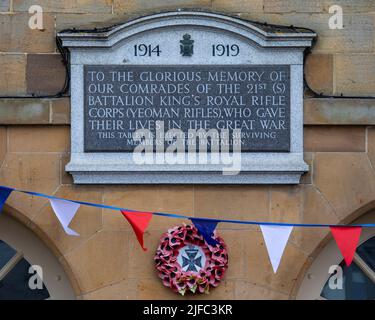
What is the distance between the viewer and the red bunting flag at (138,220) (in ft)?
29.7

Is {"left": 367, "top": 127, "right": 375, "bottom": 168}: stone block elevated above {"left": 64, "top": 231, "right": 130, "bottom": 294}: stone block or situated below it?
above

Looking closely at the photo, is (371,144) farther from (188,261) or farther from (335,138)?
(188,261)

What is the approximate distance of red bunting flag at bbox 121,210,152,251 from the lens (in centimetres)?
905

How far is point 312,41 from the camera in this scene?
389 inches

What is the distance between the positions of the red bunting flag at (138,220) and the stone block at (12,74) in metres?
1.52

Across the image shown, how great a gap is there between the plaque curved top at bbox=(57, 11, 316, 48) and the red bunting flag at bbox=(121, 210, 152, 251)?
1505mm

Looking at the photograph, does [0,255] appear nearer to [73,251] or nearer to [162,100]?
[73,251]

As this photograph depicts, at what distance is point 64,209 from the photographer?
926 centimetres

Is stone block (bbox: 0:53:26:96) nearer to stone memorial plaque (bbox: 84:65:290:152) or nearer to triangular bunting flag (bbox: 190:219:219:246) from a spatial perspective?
stone memorial plaque (bbox: 84:65:290:152)

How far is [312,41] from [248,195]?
1354 millimetres

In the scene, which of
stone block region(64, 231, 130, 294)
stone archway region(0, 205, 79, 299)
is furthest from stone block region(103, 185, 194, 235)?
stone archway region(0, 205, 79, 299)

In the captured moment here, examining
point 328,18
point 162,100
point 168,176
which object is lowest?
point 168,176

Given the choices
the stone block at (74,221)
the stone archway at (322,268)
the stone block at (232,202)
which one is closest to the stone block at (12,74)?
the stone block at (74,221)

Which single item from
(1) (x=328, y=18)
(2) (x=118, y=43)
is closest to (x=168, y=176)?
(2) (x=118, y=43)
